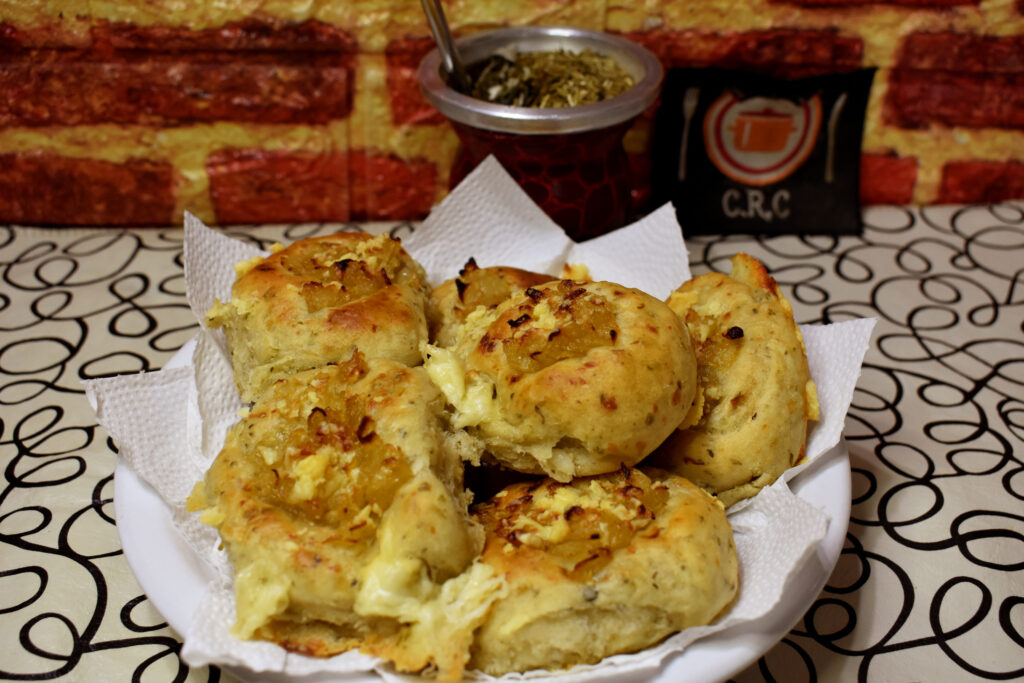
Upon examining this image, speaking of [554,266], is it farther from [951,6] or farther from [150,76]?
[951,6]

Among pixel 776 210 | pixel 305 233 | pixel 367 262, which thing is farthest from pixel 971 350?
pixel 305 233

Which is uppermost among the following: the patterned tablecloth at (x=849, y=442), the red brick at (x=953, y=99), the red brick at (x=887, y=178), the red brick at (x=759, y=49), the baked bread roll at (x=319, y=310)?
the red brick at (x=759, y=49)

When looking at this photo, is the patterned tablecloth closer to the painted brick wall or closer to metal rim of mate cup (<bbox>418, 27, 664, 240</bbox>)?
the painted brick wall

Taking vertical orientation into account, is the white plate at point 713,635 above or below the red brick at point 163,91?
below

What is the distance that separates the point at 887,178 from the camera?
2840 millimetres

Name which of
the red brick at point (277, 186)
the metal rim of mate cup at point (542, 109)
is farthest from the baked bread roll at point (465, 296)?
the red brick at point (277, 186)

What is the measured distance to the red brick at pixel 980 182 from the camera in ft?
9.22

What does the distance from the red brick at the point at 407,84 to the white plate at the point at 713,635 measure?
4.81ft

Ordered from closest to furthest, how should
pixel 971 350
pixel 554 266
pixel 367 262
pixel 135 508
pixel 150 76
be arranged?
pixel 135 508 → pixel 367 262 → pixel 554 266 → pixel 971 350 → pixel 150 76

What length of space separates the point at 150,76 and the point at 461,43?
0.88 meters

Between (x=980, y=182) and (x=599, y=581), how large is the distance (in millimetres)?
2338

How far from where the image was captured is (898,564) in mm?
1675

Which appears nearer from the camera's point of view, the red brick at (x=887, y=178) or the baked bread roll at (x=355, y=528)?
the baked bread roll at (x=355, y=528)

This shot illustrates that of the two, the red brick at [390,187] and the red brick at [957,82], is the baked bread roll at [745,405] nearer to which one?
the red brick at [390,187]
